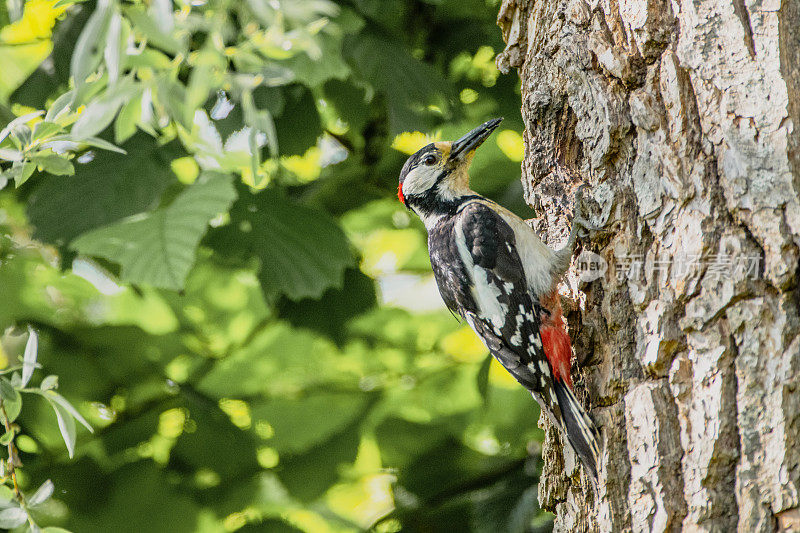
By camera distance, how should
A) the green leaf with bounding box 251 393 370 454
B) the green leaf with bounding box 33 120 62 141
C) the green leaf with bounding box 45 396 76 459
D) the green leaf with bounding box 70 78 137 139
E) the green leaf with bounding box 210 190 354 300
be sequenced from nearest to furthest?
the green leaf with bounding box 70 78 137 139, the green leaf with bounding box 33 120 62 141, the green leaf with bounding box 45 396 76 459, the green leaf with bounding box 210 190 354 300, the green leaf with bounding box 251 393 370 454

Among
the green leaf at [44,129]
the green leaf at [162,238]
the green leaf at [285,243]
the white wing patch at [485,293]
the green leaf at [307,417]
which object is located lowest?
the green leaf at [307,417]

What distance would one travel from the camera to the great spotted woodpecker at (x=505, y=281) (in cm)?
198

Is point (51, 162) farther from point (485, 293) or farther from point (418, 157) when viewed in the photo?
point (418, 157)

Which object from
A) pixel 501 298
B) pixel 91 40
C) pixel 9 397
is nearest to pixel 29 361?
pixel 9 397

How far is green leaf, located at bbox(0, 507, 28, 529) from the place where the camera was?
141cm

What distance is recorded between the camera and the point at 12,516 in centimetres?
141

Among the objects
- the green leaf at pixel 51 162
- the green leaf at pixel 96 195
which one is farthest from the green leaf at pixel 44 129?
the green leaf at pixel 96 195

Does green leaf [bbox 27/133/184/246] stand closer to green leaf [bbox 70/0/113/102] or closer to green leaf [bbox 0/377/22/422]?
green leaf [bbox 0/377/22/422]

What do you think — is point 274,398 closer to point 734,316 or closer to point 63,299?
point 63,299

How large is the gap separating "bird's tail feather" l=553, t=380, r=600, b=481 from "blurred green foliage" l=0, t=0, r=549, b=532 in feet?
3.10

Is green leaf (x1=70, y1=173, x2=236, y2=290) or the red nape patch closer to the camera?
the red nape patch

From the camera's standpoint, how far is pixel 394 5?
264cm

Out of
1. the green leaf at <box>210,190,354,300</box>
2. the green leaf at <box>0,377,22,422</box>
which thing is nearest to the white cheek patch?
the green leaf at <box>210,190,354,300</box>

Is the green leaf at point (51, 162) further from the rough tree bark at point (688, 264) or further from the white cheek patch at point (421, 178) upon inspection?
the white cheek patch at point (421, 178)
